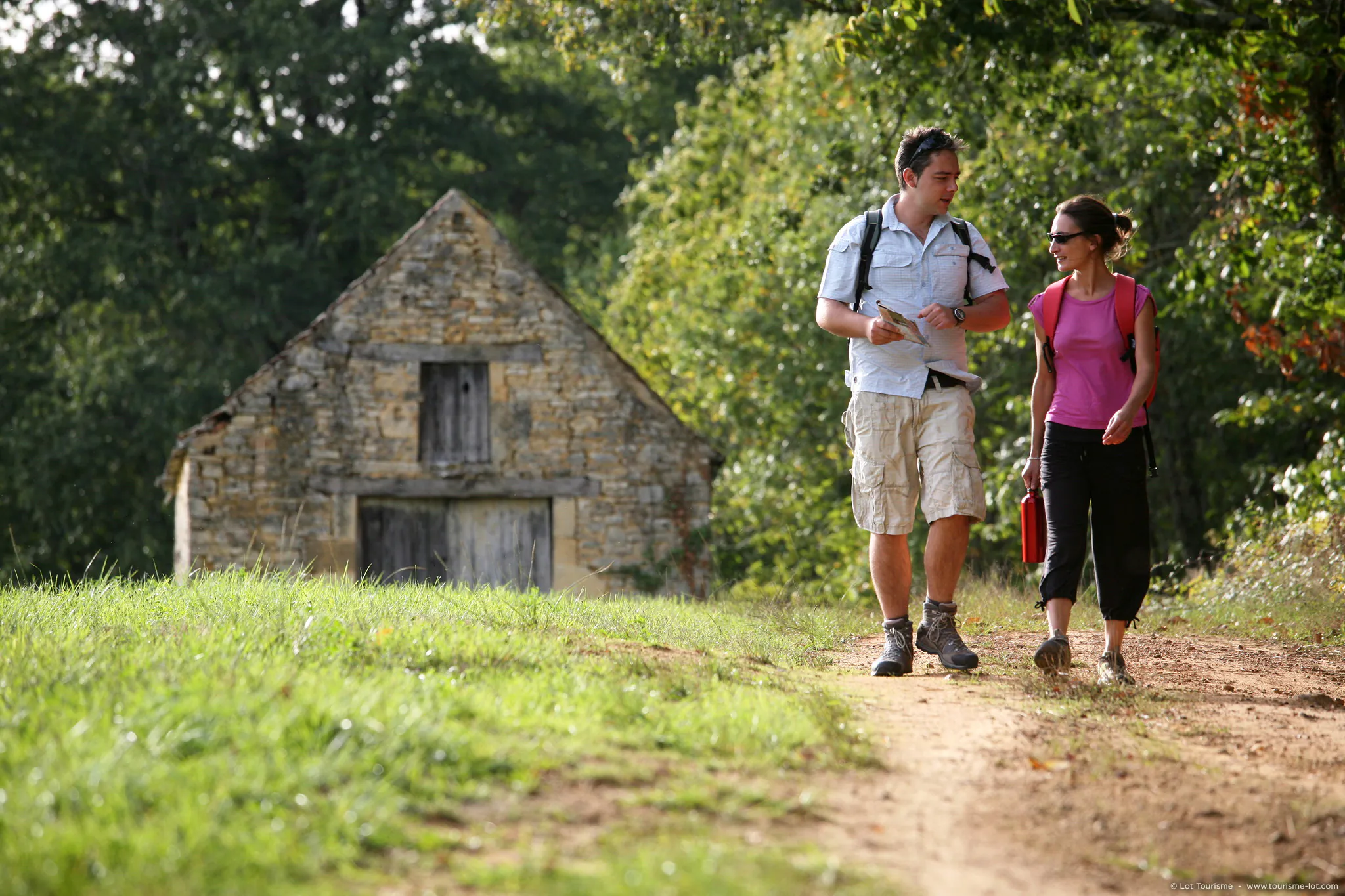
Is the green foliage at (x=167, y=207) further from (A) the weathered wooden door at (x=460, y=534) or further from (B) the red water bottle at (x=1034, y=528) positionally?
(B) the red water bottle at (x=1034, y=528)

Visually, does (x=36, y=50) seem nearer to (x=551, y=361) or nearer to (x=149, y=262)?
(x=149, y=262)

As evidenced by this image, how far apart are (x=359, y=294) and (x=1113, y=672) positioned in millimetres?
9908

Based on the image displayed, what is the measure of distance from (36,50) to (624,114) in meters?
11.1

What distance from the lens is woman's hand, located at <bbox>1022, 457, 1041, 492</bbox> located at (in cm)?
512

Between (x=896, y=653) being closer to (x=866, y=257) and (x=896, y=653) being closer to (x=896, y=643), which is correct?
(x=896, y=643)

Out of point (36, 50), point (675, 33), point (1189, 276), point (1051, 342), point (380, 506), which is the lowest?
point (380, 506)

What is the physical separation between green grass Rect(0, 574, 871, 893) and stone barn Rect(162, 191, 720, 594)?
25.2 ft

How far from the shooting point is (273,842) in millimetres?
2459

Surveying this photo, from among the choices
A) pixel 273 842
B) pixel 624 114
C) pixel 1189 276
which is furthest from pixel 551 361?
pixel 624 114

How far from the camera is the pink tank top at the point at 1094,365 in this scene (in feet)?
16.0

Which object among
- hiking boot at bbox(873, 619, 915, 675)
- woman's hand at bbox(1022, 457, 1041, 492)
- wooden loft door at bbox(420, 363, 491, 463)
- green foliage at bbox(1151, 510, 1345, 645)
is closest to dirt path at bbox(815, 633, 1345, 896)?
hiking boot at bbox(873, 619, 915, 675)

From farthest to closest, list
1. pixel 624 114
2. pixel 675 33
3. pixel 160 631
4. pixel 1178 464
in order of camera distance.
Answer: pixel 624 114
pixel 1178 464
pixel 675 33
pixel 160 631

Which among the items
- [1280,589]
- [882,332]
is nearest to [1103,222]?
[882,332]

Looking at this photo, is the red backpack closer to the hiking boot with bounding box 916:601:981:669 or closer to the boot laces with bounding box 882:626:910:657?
the hiking boot with bounding box 916:601:981:669
